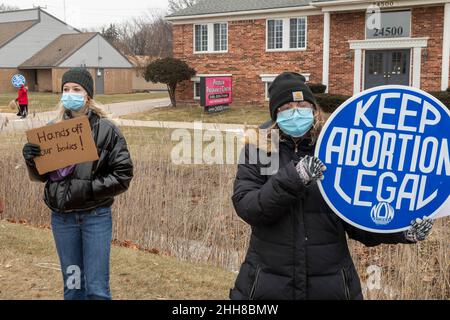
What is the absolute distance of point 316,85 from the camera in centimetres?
2111

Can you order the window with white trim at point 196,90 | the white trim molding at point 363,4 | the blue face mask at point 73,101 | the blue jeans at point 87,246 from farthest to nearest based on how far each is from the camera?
the window with white trim at point 196,90 < the white trim molding at point 363,4 < the blue face mask at point 73,101 < the blue jeans at point 87,246

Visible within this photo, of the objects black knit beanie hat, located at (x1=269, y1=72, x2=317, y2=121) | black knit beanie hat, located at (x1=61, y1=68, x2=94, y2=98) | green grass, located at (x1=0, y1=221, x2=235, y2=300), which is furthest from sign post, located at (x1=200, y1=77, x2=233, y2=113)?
black knit beanie hat, located at (x1=269, y1=72, x2=317, y2=121)

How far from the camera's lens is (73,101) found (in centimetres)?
370

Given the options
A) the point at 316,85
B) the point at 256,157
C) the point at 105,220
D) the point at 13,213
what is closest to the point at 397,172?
the point at 256,157

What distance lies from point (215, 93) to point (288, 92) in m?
20.1

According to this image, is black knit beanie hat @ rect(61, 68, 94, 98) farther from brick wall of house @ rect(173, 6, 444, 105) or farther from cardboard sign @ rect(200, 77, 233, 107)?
brick wall of house @ rect(173, 6, 444, 105)

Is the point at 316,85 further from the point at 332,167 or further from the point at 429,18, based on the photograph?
the point at 332,167

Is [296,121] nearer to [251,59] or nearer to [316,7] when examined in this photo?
[316,7]

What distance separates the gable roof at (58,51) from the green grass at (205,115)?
75.1 ft

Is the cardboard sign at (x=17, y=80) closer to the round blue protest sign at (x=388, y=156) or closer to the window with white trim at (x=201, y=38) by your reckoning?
the round blue protest sign at (x=388, y=156)

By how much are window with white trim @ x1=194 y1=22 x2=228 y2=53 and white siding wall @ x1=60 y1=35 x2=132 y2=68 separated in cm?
2089

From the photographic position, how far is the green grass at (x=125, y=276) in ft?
16.1

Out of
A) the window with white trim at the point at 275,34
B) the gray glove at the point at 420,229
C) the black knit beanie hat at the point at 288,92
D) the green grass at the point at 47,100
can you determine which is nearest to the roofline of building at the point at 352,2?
the window with white trim at the point at 275,34

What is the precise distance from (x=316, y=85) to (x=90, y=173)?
18331 millimetres
